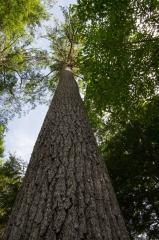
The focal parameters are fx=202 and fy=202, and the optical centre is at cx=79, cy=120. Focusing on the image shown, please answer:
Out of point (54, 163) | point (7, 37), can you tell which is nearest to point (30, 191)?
point (54, 163)

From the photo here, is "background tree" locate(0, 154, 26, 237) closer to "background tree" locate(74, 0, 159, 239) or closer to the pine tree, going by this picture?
"background tree" locate(74, 0, 159, 239)

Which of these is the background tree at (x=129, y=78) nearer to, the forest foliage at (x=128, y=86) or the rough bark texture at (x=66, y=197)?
the forest foliage at (x=128, y=86)

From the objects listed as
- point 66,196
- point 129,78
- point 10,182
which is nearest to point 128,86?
point 129,78

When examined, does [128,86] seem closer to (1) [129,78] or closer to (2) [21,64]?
(1) [129,78]

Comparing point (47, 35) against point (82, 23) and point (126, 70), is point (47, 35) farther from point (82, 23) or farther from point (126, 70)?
point (126, 70)

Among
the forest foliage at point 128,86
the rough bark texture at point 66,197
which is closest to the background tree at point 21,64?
the forest foliage at point 128,86

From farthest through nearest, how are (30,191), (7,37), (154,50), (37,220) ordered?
(7,37)
(154,50)
(30,191)
(37,220)

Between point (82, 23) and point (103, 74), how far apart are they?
1.70m

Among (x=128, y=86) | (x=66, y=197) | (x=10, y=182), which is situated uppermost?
(x=128, y=86)

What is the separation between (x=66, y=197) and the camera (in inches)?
75.9

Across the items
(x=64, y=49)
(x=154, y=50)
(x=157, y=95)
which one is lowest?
(x=157, y=95)

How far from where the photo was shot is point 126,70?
6.18 meters

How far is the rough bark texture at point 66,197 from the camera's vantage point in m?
1.64

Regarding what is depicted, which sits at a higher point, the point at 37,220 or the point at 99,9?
the point at 99,9
